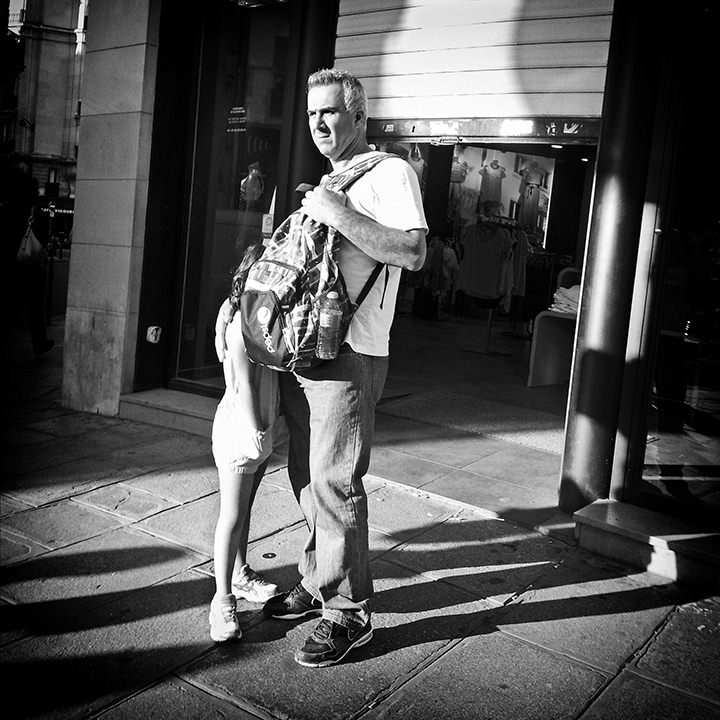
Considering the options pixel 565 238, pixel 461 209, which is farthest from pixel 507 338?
pixel 461 209

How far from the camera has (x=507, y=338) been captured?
13117 mm

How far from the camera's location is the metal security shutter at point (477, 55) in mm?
4484

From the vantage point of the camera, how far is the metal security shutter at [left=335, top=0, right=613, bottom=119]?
4484 mm

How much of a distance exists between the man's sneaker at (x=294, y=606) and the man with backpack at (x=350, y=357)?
23 centimetres

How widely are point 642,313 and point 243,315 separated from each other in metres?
2.46

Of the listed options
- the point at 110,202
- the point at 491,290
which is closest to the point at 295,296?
the point at 110,202

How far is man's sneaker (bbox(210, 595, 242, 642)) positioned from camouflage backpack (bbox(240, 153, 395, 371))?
938mm

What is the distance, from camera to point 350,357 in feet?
8.90

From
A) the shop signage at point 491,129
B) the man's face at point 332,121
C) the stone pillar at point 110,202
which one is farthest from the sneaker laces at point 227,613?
the stone pillar at point 110,202

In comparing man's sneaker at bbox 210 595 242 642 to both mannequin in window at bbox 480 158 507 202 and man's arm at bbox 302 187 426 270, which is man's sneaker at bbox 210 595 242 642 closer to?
man's arm at bbox 302 187 426 270

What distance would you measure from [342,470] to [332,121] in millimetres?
1218

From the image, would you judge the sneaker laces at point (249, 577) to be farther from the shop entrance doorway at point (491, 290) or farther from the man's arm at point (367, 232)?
the shop entrance doorway at point (491, 290)

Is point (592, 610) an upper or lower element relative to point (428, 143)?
lower

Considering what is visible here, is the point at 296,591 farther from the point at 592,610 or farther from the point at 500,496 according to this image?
the point at 500,496
